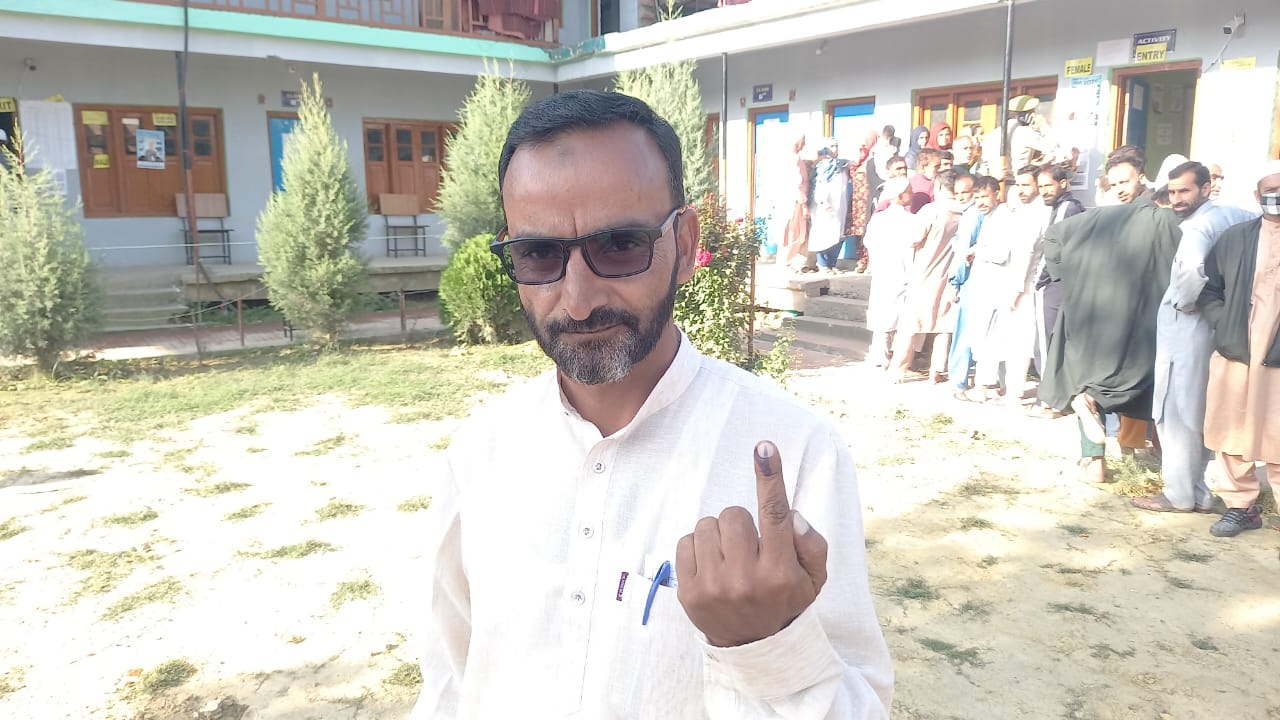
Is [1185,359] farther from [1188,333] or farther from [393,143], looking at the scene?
[393,143]

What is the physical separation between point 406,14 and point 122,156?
15.9 ft

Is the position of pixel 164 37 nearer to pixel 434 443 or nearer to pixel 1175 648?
pixel 434 443

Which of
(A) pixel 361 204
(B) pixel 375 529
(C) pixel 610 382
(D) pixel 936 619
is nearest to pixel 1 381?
(A) pixel 361 204

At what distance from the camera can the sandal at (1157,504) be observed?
5230 millimetres

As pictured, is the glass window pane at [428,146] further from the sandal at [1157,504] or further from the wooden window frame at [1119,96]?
the sandal at [1157,504]

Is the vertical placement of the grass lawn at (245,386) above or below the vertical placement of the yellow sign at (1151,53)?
below

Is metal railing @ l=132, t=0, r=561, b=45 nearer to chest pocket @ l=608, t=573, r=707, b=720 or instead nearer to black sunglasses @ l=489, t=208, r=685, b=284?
black sunglasses @ l=489, t=208, r=685, b=284

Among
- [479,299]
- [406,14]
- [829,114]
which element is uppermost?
[406,14]

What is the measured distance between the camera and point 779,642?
3.25ft

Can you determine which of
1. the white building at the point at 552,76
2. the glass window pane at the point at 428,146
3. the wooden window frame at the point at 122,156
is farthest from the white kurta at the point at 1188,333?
the glass window pane at the point at 428,146

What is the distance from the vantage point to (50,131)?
12555 mm

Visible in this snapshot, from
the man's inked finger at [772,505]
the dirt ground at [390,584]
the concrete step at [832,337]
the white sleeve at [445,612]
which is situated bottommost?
the dirt ground at [390,584]

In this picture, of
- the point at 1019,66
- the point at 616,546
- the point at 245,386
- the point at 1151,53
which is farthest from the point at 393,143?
the point at 616,546

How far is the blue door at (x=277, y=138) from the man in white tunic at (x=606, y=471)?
560 inches
